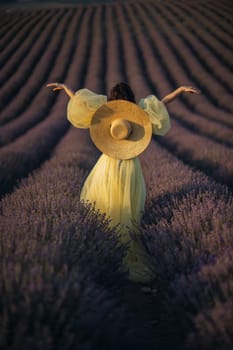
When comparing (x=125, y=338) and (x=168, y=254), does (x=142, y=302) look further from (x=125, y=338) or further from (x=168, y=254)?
(x=125, y=338)

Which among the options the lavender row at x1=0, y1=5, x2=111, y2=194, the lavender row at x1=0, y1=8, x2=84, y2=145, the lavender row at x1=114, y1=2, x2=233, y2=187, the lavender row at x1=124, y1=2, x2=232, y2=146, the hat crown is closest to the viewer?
the hat crown

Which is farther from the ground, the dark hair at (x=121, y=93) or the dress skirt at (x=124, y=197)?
the dark hair at (x=121, y=93)

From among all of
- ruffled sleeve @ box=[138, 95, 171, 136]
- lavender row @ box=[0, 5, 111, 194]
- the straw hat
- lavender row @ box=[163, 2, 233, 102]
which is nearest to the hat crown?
the straw hat

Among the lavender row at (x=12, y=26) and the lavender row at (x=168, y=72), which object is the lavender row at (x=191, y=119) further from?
the lavender row at (x=12, y=26)

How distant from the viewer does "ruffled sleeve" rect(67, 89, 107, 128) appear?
9.68 feet


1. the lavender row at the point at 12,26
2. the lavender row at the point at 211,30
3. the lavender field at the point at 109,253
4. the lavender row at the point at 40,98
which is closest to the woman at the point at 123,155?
the lavender field at the point at 109,253

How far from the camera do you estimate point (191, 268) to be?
2182mm

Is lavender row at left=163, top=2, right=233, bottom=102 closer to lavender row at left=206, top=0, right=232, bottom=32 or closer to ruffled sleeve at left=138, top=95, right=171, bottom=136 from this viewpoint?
lavender row at left=206, top=0, right=232, bottom=32

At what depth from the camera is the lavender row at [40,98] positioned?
28.5ft

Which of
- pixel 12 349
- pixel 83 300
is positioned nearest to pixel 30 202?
pixel 83 300

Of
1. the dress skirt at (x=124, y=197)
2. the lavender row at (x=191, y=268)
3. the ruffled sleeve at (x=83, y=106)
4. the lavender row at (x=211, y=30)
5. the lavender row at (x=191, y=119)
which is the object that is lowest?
the lavender row at (x=191, y=268)

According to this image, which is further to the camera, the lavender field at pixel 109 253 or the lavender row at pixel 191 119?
the lavender row at pixel 191 119

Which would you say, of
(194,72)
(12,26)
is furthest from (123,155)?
(12,26)

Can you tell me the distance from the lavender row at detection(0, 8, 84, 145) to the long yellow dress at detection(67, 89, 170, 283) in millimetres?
4910
